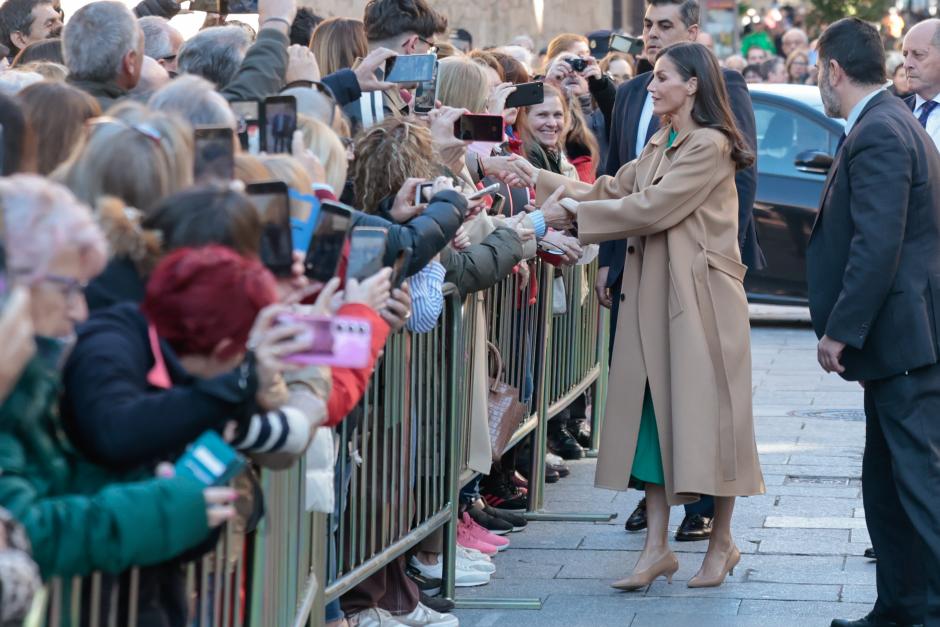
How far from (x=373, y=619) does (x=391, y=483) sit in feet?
1.50

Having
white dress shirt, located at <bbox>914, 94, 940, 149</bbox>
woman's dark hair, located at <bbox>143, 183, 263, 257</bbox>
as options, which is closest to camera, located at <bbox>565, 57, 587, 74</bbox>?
white dress shirt, located at <bbox>914, 94, 940, 149</bbox>

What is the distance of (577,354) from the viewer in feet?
27.0

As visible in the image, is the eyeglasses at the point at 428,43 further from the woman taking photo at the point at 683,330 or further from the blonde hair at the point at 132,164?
the blonde hair at the point at 132,164

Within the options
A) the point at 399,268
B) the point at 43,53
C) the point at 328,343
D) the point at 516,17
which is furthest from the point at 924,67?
the point at 516,17

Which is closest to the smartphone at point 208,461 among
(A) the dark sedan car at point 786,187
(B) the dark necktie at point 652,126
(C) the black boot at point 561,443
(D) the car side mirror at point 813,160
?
(B) the dark necktie at point 652,126

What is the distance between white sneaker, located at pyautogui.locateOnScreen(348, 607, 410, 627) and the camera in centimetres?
500

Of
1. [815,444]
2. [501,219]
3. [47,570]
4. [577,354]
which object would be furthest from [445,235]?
[815,444]

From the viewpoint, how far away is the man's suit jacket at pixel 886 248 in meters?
5.17

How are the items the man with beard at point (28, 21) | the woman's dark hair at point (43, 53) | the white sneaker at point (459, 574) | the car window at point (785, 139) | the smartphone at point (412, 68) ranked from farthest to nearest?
the car window at point (785, 139) → the man with beard at point (28, 21) → the woman's dark hair at point (43, 53) → the white sneaker at point (459, 574) → the smartphone at point (412, 68)

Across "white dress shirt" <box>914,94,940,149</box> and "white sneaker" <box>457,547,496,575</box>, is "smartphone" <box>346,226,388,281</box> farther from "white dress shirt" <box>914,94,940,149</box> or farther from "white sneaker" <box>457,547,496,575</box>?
"white dress shirt" <box>914,94,940,149</box>

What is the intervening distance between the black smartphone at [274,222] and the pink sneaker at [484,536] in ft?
11.6

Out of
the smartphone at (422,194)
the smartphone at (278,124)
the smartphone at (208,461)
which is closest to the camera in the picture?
the smartphone at (208,461)

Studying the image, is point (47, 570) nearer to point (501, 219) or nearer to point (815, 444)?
point (501, 219)

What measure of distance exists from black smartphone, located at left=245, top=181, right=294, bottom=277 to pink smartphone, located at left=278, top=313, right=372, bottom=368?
0.31 metres
